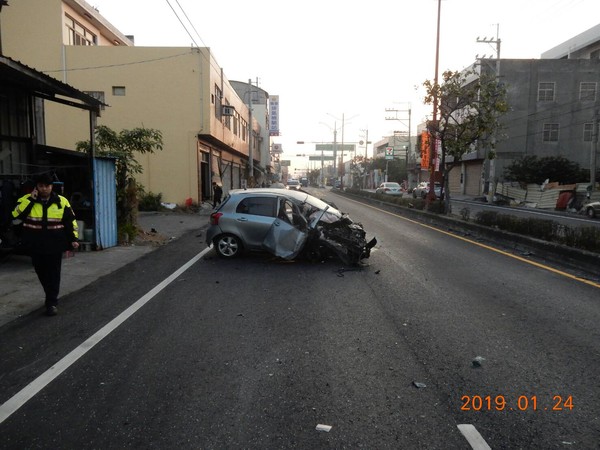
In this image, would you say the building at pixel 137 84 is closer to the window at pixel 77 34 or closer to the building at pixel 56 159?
the window at pixel 77 34

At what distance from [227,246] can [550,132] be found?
43742 mm

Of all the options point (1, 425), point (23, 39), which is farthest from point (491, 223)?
point (23, 39)

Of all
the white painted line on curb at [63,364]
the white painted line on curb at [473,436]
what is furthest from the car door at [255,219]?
the white painted line on curb at [473,436]

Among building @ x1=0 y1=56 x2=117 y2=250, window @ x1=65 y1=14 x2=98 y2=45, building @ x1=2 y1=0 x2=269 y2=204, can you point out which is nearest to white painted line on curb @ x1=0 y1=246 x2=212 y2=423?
building @ x1=0 y1=56 x2=117 y2=250

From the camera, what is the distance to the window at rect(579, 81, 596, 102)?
1737 inches

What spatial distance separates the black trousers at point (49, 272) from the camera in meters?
5.94

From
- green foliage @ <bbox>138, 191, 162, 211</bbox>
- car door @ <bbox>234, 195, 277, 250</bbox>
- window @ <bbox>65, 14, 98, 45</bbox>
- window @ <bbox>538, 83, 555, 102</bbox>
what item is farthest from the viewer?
window @ <bbox>538, 83, 555, 102</bbox>

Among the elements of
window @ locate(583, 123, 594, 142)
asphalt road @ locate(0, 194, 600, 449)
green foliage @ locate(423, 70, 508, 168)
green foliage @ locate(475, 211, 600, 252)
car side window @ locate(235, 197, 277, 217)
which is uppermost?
window @ locate(583, 123, 594, 142)

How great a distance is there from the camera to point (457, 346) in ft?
15.8

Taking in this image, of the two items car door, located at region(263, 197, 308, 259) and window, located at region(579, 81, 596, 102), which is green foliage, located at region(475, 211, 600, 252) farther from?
window, located at region(579, 81, 596, 102)

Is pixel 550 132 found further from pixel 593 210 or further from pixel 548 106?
pixel 593 210

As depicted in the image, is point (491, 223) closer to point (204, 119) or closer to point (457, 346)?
point (457, 346)

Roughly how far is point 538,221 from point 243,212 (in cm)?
739

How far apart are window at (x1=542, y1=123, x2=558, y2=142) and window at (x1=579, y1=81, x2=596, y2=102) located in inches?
136
